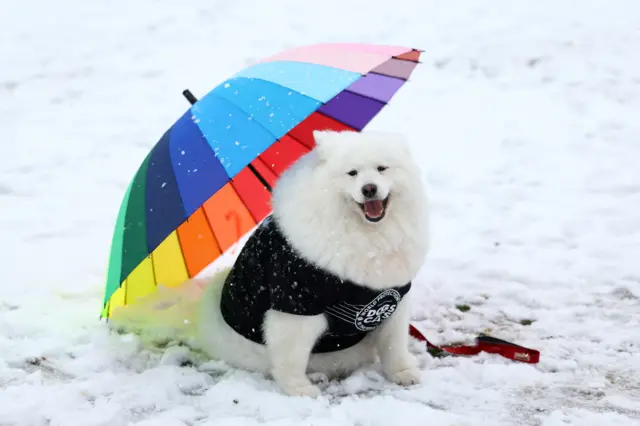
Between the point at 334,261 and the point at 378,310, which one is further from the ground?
the point at 334,261

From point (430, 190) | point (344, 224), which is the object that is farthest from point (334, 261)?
point (430, 190)

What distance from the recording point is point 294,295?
3010 mm

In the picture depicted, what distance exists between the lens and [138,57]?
8773 millimetres

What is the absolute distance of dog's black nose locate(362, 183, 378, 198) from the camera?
2818mm

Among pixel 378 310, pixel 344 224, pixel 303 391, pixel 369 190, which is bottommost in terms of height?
pixel 303 391

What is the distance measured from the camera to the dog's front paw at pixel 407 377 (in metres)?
3.21

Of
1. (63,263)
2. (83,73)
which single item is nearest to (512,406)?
(63,263)

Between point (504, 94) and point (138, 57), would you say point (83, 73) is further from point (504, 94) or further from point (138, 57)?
point (504, 94)

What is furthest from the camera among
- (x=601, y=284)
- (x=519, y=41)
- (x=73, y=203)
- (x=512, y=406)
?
(x=519, y=41)

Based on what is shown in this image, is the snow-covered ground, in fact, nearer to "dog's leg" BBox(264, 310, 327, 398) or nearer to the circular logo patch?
"dog's leg" BBox(264, 310, 327, 398)

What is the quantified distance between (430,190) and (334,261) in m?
3.02

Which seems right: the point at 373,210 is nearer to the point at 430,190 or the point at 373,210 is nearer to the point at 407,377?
the point at 407,377

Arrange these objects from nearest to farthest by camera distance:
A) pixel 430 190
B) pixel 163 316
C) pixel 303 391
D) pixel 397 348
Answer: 1. pixel 303 391
2. pixel 397 348
3. pixel 163 316
4. pixel 430 190

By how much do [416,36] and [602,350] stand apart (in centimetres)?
Answer: 578
